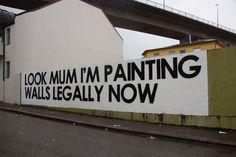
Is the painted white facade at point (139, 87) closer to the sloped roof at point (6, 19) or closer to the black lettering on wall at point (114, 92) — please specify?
the black lettering on wall at point (114, 92)

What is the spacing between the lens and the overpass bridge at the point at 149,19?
41.4 metres

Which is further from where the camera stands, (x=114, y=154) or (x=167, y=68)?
(x=167, y=68)

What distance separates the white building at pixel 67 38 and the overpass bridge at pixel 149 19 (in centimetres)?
879

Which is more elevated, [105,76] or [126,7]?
[126,7]

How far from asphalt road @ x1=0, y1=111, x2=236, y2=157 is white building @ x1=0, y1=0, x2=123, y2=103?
54.2 ft

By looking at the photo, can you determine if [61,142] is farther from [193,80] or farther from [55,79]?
[55,79]

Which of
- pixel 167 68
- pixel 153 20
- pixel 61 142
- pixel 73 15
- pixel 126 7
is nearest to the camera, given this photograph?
pixel 61 142

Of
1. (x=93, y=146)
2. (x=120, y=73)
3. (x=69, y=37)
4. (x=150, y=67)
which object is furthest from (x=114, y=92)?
(x=69, y=37)

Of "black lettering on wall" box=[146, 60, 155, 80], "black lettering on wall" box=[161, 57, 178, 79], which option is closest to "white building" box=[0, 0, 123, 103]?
"black lettering on wall" box=[146, 60, 155, 80]

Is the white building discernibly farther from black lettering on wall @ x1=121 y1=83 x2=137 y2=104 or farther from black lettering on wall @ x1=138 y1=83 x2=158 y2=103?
black lettering on wall @ x1=138 y1=83 x2=158 y2=103

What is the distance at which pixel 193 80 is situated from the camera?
13945mm

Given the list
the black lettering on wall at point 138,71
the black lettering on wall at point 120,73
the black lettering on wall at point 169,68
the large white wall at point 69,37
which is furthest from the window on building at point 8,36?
the black lettering on wall at point 169,68

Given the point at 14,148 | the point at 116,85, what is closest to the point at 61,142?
the point at 14,148

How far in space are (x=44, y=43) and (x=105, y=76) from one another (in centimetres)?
1409
